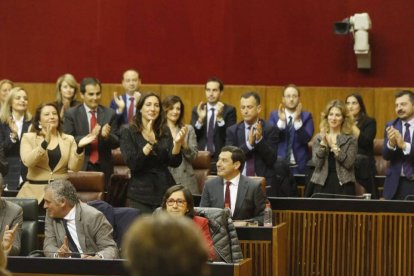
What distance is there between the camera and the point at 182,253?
198cm

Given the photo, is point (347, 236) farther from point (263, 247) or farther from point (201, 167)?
point (201, 167)

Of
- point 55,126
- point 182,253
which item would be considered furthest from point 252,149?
point 182,253

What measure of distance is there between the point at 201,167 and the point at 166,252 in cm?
692

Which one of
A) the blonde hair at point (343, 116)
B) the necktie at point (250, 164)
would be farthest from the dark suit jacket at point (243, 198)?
the blonde hair at point (343, 116)

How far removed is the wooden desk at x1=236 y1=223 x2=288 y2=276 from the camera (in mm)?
6973

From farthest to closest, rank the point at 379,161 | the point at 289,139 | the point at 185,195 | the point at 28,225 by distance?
the point at 379,161 < the point at 289,139 < the point at 28,225 < the point at 185,195

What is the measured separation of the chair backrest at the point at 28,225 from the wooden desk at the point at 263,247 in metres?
1.35

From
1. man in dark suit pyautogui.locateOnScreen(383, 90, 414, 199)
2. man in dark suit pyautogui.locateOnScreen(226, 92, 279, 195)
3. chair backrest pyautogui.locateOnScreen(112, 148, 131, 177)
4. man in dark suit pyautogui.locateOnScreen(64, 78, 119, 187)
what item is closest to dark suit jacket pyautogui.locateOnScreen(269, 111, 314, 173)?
man in dark suit pyautogui.locateOnScreen(226, 92, 279, 195)

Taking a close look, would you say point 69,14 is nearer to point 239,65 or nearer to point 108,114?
point 239,65

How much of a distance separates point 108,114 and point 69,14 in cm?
362

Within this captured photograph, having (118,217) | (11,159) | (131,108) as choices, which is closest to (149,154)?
(118,217)

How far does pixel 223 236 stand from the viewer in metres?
6.52

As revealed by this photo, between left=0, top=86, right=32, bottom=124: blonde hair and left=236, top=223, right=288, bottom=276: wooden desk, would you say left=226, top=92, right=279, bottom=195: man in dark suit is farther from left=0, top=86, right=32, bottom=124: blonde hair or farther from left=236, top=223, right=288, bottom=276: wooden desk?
left=0, top=86, right=32, bottom=124: blonde hair

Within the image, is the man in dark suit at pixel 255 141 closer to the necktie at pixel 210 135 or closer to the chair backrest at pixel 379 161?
the necktie at pixel 210 135
